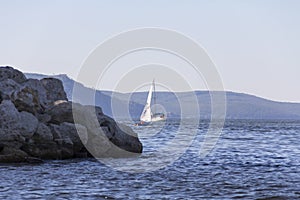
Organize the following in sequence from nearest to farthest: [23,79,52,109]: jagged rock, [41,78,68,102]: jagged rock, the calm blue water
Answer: the calm blue water
[23,79,52,109]: jagged rock
[41,78,68,102]: jagged rock

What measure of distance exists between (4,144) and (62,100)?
962 cm

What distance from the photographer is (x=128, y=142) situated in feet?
143

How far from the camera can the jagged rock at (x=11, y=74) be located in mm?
43281

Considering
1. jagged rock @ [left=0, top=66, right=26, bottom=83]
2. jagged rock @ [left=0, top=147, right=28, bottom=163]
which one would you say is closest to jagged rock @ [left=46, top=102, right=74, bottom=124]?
jagged rock @ [left=0, top=66, right=26, bottom=83]

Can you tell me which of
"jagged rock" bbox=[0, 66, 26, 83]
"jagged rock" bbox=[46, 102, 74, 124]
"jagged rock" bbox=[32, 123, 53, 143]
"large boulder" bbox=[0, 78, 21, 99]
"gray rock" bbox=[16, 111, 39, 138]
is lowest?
"jagged rock" bbox=[32, 123, 53, 143]

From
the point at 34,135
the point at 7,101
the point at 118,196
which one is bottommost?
the point at 118,196

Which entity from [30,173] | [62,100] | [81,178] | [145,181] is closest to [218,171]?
[145,181]

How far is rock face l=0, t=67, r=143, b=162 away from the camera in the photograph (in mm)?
36438

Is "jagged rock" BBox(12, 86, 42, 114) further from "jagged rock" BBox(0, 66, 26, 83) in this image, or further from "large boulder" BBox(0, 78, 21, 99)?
"jagged rock" BBox(0, 66, 26, 83)

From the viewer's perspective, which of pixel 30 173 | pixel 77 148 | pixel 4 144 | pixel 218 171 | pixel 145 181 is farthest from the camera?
pixel 77 148

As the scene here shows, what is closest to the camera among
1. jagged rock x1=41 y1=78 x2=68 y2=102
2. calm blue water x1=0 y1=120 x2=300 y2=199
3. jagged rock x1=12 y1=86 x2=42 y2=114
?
calm blue water x1=0 y1=120 x2=300 y2=199

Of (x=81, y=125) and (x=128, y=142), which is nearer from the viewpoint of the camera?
(x=81, y=125)

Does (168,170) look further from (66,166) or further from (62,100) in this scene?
(62,100)

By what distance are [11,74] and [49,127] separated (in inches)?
305
